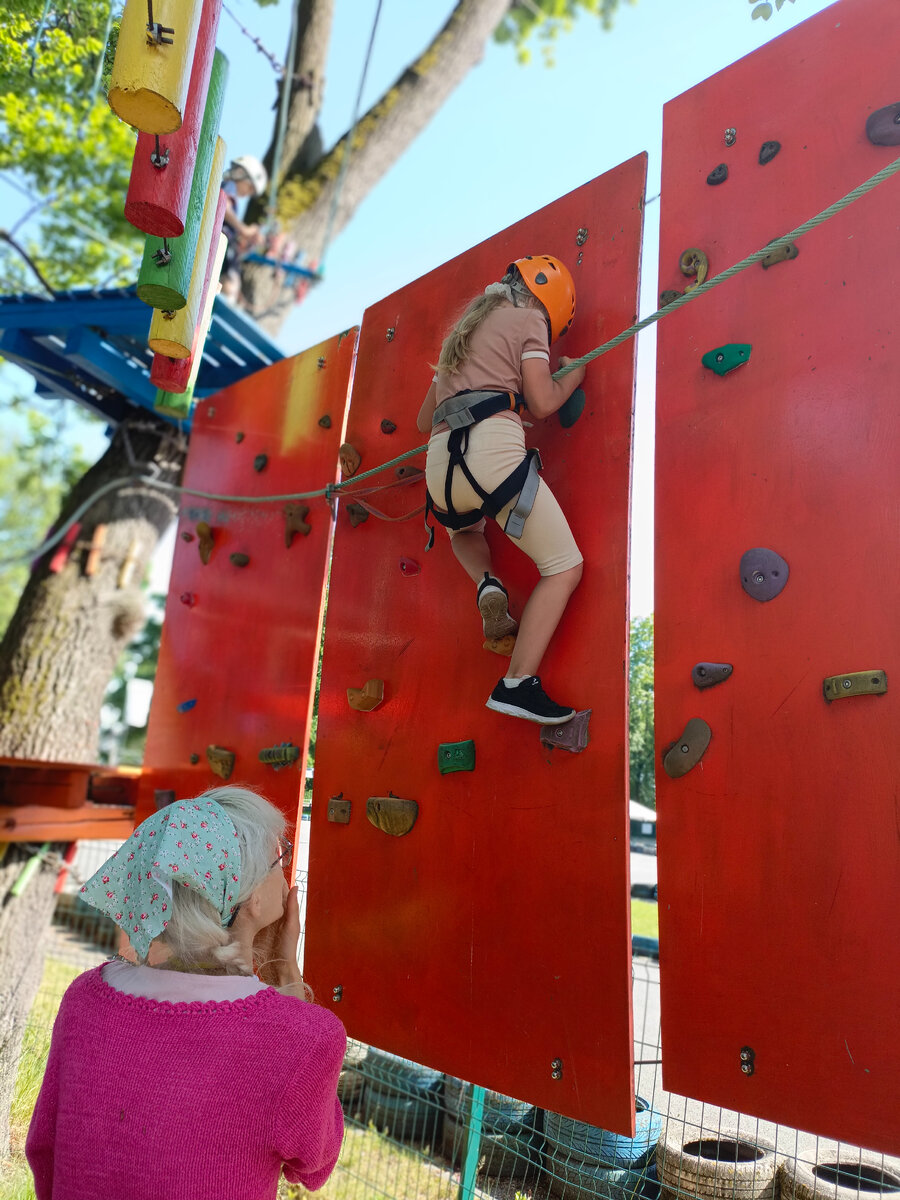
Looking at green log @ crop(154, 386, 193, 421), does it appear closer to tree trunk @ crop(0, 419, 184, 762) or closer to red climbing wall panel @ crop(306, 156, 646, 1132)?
tree trunk @ crop(0, 419, 184, 762)

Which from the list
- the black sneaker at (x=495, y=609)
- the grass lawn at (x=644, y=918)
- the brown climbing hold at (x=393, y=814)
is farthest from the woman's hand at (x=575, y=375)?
the grass lawn at (x=644, y=918)

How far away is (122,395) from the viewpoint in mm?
6234

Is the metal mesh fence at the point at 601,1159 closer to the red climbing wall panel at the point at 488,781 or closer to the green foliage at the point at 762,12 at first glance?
the red climbing wall panel at the point at 488,781

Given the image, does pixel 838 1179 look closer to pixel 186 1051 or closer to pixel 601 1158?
pixel 601 1158

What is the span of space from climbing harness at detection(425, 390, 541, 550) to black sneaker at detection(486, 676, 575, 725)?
0.46 m

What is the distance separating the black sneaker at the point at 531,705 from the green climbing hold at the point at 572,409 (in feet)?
2.78

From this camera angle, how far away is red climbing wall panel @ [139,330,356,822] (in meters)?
3.74

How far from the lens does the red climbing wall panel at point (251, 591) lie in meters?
3.74

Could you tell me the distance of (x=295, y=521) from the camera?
3.90m

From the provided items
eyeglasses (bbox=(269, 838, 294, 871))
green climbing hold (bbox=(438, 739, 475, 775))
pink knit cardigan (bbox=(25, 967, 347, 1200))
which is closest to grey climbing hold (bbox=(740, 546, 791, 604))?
green climbing hold (bbox=(438, 739, 475, 775))

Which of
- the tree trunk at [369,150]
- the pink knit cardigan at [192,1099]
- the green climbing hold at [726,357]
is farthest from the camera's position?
the tree trunk at [369,150]

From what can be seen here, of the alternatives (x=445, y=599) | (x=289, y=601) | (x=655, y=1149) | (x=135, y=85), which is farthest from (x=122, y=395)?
(x=655, y=1149)

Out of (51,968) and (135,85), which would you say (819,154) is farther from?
(51,968)

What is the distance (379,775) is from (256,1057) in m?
1.65
